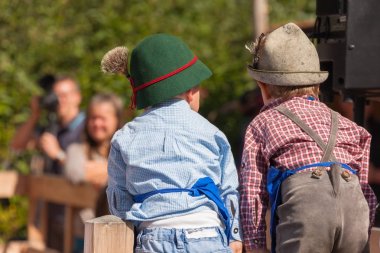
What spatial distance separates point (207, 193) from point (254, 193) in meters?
0.18

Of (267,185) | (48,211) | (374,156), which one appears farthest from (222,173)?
(48,211)

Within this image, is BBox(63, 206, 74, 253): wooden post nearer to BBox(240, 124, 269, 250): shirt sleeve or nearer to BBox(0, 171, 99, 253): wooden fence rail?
BBox(0, 171, 99, 253): wooden fence rail

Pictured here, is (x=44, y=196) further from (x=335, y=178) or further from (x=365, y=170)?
(x=335, y=178)

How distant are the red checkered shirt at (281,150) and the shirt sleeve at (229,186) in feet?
0.14

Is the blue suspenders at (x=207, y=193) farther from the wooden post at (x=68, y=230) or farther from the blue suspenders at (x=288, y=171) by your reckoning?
the wooden post at (x=68, y=230)

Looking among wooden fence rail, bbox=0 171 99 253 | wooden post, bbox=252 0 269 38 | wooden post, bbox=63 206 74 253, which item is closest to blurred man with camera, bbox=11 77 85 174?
wooden fence rail, bbox=0 171 99 253

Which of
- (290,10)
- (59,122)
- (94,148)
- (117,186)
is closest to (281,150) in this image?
(117,186)

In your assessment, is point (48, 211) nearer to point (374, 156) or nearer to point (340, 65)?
point (374, 156)

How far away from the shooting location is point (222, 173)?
172 inches

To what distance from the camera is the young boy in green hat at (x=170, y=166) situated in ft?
13.8

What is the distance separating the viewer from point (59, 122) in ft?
29.2

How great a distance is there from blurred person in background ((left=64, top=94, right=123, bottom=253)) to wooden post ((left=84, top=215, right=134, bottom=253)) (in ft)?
12.3

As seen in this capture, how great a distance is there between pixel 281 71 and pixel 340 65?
2.51 ft

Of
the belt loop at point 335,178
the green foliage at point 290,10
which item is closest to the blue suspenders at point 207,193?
the belt loop at point 335,178
